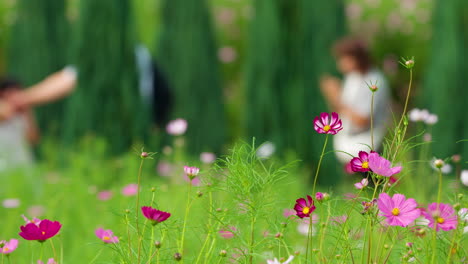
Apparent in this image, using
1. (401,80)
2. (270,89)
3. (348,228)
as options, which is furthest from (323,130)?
(401,80)

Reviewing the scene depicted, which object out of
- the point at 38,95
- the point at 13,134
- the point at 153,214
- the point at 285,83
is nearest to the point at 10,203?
the point at 153,214

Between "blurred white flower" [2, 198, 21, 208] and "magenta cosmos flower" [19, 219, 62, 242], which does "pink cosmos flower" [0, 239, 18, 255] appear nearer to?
"magenta cosmos flower" [19, 219, 62, 242]

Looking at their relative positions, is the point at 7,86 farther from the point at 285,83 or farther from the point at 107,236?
the point at 107,236

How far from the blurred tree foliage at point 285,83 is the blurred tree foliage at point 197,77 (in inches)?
18.3

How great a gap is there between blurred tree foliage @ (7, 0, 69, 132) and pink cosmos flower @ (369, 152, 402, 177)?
6044 millimetres

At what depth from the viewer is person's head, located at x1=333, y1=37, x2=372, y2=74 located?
185 inches

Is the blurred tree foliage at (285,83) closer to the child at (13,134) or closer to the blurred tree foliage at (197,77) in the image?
the blurred tree foliage at (197,77)

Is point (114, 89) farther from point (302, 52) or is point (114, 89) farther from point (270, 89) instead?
point (302, 52)

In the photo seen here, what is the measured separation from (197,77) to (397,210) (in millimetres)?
5014

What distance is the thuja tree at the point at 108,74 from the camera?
18.4 ft

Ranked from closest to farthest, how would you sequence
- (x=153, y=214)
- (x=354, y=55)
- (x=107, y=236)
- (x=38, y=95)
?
(x=153, y=214) < (x=107, y=236) < (x=354, y=55) < (x=38, y=95)

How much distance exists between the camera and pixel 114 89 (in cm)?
564

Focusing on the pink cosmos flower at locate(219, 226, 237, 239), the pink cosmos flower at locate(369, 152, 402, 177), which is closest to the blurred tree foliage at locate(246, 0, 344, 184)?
the pink cosmos flower at locate(219, 226, 237, 239)

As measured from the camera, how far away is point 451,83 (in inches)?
216
